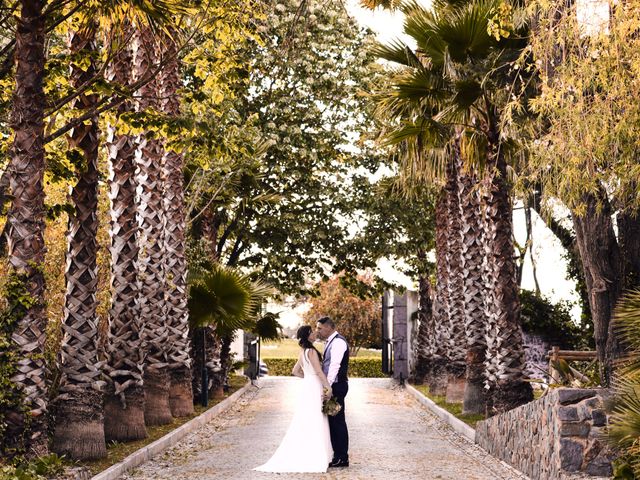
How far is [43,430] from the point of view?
10.6 m

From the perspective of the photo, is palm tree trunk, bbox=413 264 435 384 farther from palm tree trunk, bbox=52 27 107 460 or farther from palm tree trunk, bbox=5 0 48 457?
palm tree trunk, bbox=5 0 48 457

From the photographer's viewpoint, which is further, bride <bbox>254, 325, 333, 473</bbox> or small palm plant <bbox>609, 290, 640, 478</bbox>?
bride <bbox>254, 325, 333, 473</bbox>

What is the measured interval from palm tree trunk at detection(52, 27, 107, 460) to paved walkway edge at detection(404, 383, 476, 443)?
6.61 metres

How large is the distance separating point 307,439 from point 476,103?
6841mm

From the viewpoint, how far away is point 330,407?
12984 mm

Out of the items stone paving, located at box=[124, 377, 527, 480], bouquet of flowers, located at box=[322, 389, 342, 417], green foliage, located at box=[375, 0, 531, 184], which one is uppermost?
green foliage, located at box=[375, 0, 531, 184]

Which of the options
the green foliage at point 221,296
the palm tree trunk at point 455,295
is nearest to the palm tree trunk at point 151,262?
the green foliage at point 221,296

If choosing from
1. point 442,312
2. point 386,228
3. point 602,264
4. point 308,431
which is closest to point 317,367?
point 308,431

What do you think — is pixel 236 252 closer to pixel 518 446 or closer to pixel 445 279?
pixel 445 279

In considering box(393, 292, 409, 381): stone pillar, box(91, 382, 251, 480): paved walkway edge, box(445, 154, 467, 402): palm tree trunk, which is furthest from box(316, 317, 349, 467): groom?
box(393, 292, 409, 381): stone pillar

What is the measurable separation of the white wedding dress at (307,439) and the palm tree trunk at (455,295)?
32.9 ft

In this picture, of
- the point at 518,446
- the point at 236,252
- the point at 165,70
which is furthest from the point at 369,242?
the point at 518,446

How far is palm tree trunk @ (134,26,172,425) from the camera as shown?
1741 centimetres

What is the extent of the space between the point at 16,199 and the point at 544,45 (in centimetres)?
621
